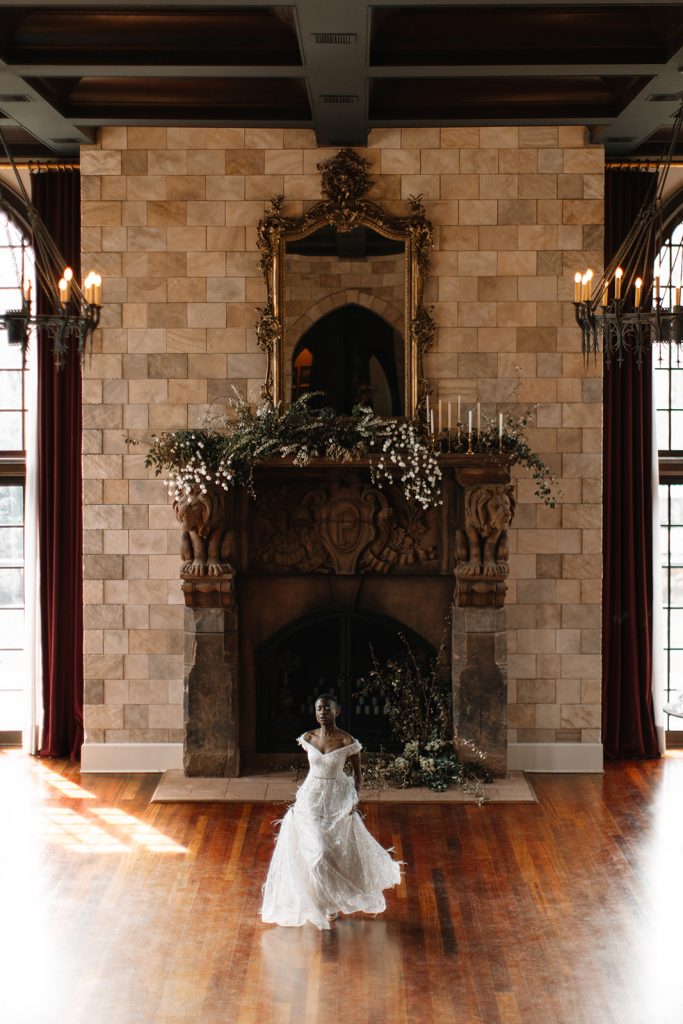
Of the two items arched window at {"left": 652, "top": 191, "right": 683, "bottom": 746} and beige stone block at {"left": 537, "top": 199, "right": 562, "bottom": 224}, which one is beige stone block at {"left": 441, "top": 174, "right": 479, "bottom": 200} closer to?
beige stone block at {"left": 537, "top": 199, "right": 562, "bottom": 224}

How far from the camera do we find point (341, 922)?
5926 millimetres

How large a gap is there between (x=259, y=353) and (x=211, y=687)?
239 cm

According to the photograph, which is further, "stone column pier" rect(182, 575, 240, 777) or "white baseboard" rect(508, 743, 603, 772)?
"white baseboard" rect(508, 743, 603, 772)

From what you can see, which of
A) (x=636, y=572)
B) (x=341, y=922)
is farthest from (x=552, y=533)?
→ (x=341, y=922)

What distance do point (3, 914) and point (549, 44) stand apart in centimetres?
582

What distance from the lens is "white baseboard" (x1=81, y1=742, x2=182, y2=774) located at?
8438 millimetres

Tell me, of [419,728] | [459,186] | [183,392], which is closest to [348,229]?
[459,186]

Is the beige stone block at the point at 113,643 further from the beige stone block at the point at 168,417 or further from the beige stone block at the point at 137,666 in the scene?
the beige stone block at the point at 168,417

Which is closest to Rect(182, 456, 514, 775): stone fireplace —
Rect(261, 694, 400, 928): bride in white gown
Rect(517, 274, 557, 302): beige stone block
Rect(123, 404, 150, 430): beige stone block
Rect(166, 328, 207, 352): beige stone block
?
Rect(123, 404, 150, 430): beige stone block

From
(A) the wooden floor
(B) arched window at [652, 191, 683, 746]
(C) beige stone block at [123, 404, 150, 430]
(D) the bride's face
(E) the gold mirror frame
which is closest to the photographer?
(A) the wooden floor

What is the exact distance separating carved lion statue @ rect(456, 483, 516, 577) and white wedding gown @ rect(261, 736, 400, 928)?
2.21m

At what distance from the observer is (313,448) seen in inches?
308

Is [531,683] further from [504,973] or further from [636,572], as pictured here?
[504,973]

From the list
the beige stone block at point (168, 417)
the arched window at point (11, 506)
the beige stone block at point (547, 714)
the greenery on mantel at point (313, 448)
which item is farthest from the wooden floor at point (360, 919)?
the beige stone block at point (168, 417)
